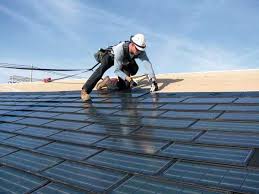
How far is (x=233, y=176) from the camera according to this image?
12.1 ft

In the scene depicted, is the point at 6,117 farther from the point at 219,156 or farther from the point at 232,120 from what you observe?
the point at 219,156

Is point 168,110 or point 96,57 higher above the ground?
point 96,57

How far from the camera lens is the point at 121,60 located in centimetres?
1037

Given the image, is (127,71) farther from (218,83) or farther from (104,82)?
(218,83)

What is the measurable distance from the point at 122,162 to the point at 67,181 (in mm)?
705

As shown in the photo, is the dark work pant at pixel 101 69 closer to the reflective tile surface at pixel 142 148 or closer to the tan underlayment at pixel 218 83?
the tan underlayment at pixel 218 83

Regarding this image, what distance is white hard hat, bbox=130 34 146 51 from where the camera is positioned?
981 centimetres

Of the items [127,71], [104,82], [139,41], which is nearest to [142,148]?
[139,41]

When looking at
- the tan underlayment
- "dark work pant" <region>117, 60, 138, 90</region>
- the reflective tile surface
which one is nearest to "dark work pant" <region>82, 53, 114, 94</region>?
"dark work pant" <region>117, 60, 138, 90</region>

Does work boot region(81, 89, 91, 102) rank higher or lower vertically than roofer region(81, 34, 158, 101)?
lower

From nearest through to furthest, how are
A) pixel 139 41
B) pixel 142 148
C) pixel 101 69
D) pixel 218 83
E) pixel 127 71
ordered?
1. pixel 142 148
2. pixel 139 41
3. pixel 218 83
4. pixel 101 69
5. pixel 127 71

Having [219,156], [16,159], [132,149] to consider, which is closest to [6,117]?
[16,159]

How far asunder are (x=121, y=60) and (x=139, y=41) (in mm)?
808

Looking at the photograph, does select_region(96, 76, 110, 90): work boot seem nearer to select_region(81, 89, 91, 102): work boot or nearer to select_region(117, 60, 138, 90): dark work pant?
select_region(117, 60, 138, 90): dark work pant
